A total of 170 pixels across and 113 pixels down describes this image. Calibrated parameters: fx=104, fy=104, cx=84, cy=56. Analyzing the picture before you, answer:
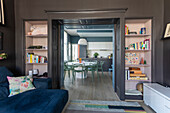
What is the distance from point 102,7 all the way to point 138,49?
5.04ft

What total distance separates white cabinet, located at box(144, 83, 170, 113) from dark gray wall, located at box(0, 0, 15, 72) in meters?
3.58

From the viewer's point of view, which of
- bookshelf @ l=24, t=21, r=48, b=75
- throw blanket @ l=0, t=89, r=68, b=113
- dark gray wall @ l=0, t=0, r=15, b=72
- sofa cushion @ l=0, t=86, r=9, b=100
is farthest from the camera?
bookshelf @ l=24, t=21, r=48, b=75

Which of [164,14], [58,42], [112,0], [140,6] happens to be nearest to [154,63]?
[164,14]

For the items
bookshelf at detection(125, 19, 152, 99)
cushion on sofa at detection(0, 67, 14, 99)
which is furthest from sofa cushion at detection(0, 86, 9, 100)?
bookshelf at detection(125, 19, 152, 99)

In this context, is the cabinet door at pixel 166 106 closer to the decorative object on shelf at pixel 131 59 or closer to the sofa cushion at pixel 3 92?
the decorative object on shelf at pixel 131 59

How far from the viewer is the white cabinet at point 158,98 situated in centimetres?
184

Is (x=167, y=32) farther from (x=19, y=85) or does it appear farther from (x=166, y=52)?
(x=19, y=85)

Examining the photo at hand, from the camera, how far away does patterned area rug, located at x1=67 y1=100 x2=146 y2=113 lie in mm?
2346

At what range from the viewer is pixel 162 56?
9.12ft

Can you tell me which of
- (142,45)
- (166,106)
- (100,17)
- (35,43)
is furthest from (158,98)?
(35,43)

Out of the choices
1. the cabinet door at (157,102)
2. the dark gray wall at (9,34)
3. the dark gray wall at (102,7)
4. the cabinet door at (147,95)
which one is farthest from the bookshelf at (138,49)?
the dark gray wall at (9,34)

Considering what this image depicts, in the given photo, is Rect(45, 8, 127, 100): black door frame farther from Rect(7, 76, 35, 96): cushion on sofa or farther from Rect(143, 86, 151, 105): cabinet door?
Rect(7, 76, 35, 96): cushion on sofa

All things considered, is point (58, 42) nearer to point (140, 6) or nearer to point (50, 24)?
point (50, 24)

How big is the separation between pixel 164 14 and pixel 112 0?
4.63 ft
